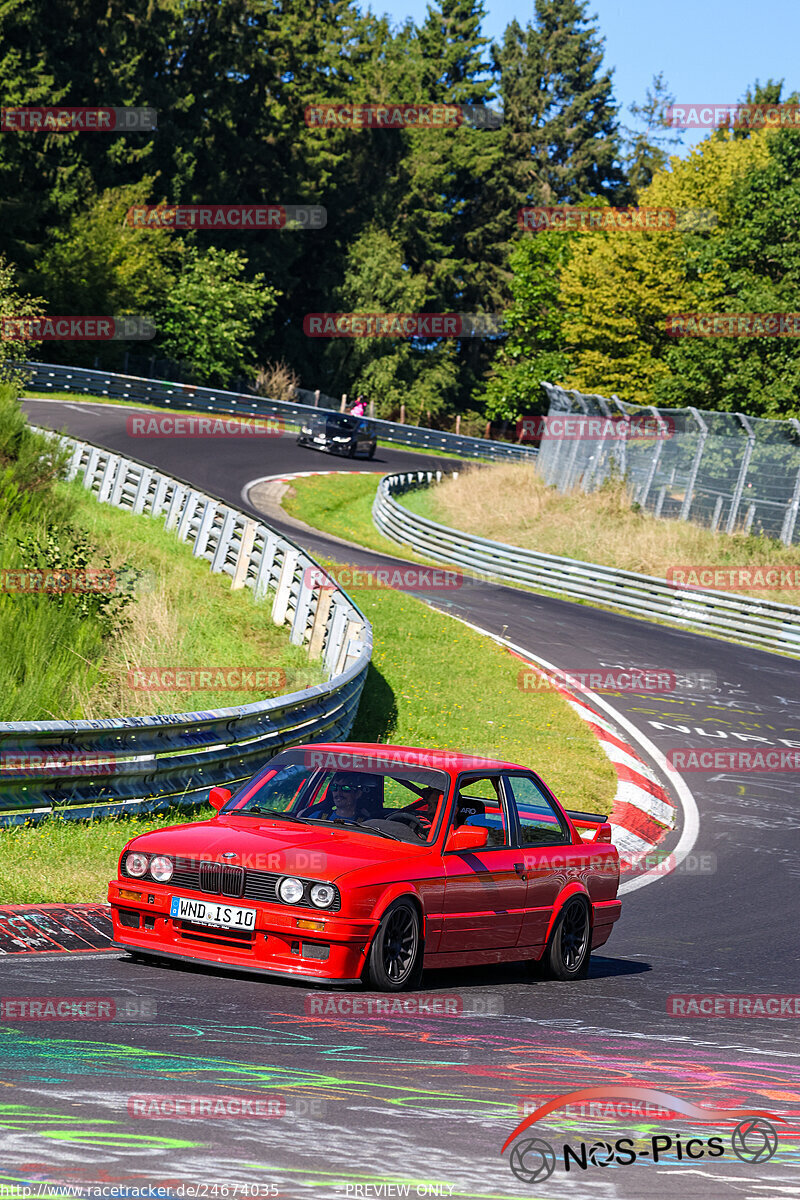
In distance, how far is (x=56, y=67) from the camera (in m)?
64.1

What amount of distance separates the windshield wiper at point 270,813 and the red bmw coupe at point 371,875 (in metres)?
0.02

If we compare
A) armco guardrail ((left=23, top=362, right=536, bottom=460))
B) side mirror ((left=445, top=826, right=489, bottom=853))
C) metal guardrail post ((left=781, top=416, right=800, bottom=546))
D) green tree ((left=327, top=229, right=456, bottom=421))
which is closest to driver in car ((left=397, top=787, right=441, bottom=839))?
side mirror ((left=445, top=826, right=489, bottom=853))

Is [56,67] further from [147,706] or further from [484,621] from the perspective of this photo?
[147,706]

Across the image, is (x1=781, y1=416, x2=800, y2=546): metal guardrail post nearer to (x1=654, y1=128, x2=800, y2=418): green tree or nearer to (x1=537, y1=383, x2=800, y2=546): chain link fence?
(x1=537, y1=383, x2=800, y2=546): chain link fence

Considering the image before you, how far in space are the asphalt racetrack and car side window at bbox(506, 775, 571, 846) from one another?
0.87 m

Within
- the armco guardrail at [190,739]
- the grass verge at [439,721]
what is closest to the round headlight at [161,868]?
the grass verge at [439,721]

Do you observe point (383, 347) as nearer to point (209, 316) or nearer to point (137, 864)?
point (209, 316)

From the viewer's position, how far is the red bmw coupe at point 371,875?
24.1ft

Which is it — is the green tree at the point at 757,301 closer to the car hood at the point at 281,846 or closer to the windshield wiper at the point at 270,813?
the windshield wiper at the point at 270,813

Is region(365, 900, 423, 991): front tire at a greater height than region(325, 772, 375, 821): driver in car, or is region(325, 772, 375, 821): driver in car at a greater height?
region(325, 772, 375, 821): driver in car

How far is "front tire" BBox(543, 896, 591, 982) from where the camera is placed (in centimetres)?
903

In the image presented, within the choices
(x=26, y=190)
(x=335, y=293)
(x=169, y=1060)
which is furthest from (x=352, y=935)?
(x=335, y=293)

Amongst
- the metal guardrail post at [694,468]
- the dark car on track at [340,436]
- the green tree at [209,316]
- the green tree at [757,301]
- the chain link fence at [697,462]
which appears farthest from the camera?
the green tree at [209,316]

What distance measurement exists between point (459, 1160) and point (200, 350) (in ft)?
209
